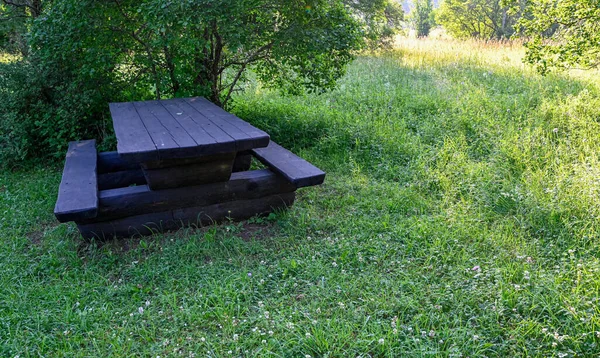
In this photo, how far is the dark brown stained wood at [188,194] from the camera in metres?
3.24

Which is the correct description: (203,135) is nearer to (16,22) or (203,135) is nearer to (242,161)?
(242,161)

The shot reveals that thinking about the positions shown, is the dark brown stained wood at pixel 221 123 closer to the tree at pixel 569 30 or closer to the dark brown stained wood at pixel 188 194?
the dark brown stained wood at pixel 188 194

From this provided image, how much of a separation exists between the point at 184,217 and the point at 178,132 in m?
0.66

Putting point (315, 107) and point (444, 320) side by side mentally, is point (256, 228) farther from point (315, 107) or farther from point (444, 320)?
point (315, 107)

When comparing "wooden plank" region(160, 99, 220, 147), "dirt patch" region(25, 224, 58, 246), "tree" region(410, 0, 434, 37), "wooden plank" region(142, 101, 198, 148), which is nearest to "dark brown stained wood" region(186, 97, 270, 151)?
"wooden plank" region(160, 99, 220, 147)

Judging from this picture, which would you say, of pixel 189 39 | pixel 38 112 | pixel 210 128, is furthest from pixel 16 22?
pixel 210 128

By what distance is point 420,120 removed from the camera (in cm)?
618

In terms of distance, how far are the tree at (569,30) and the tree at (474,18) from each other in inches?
965

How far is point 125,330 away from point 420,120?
15.7ft

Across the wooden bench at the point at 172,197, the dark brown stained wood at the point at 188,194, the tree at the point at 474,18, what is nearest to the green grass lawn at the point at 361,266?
the wooden bench at the point at 172,197

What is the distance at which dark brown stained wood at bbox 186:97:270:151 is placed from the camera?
3162 millimetres

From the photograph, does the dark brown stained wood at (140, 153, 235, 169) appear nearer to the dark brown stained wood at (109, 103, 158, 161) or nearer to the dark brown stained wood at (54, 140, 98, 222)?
the dark brown stained wood at (109, 103, 158, 161)

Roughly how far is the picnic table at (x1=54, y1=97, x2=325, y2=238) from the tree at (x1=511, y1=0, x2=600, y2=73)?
12.3 ft

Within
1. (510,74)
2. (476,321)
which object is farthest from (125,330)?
(510,74)
